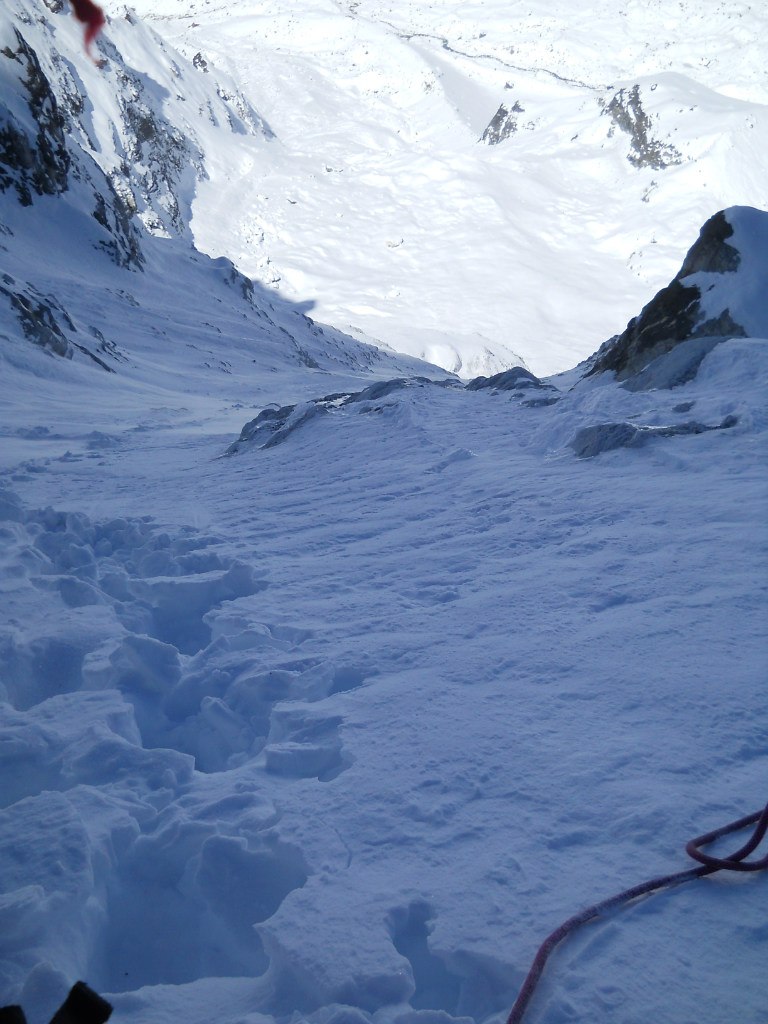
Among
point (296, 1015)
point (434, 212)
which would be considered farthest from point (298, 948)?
point (434, 212)

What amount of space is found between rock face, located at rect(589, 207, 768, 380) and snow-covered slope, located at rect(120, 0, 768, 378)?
30.2 metres

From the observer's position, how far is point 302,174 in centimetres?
6378

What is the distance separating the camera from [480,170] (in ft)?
219

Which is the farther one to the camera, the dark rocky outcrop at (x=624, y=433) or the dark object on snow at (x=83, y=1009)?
the dark rocky outcrop at (x=624, y=433)

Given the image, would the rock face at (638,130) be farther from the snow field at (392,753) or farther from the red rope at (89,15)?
the red rope at (89,15)

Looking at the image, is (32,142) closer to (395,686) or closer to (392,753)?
(395,686)

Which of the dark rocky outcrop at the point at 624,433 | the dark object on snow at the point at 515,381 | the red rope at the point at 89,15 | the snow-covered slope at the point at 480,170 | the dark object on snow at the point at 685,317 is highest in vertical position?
the snow-covered slope at the point at 480,170

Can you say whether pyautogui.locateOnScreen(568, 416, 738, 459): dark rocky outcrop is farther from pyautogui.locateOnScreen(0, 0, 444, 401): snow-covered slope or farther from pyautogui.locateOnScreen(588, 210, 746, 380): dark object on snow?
pyautogui.locateOnScreen(0, 0, 444, 401): snow-covered slope

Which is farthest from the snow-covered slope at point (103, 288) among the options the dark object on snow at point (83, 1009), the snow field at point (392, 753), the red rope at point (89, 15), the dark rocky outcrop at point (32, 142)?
the dark object on snow at point (83, 1009)

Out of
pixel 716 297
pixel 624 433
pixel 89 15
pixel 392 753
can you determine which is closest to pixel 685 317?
pixel 716 297

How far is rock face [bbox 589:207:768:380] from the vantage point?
24.8ft

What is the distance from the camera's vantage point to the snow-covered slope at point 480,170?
49.0 m

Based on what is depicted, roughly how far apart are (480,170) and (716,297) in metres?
66.0

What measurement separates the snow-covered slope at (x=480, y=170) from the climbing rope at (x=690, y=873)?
37218mm
